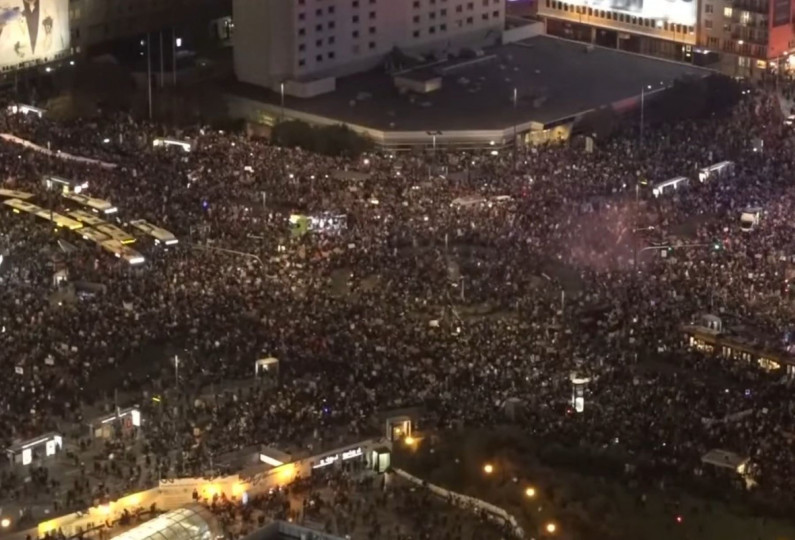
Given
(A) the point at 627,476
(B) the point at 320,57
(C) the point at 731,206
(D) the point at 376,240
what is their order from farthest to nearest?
(B) the point at 320,57, (C) the point at 731,206, (D) the point at 376,240, (A) the point at 627,476

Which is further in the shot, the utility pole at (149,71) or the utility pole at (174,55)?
the utility pole at (174,55)

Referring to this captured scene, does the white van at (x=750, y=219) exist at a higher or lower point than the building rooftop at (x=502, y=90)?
higher

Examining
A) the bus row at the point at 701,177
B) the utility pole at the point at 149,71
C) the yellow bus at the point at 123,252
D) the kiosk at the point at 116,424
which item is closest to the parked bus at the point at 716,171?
the bus row at the point at 701,177

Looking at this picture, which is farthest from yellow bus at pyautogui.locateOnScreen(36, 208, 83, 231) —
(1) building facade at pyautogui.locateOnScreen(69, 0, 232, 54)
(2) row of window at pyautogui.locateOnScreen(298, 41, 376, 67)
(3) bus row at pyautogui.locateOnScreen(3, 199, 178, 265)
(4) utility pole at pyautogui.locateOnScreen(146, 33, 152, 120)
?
(1) building facade at pyautogui.locateOnScreen(69, 0, 232, 54)

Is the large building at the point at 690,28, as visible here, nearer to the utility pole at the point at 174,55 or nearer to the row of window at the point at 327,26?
the row of window at the point at 327,26

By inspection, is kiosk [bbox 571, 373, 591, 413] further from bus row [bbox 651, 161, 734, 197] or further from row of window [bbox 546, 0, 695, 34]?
row of window [bbox 546, 0, 695, 34]

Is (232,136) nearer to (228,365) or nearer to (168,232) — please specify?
(168,232)

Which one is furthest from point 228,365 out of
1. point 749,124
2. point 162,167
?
point 749,124
